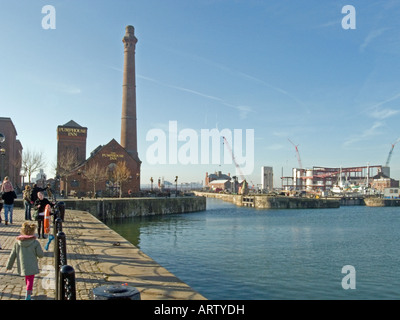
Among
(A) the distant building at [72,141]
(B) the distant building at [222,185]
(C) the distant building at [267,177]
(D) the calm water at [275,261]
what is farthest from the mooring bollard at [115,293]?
(B) the distant building at [222,185]

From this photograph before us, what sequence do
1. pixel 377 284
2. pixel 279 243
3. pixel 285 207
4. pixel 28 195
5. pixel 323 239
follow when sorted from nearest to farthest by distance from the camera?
pixel 377 284 < pixel 28 195 < pixel 279 243 < pixel 323 239 < pixel 285 207

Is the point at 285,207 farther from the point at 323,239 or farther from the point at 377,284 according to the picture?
the point at 377,284

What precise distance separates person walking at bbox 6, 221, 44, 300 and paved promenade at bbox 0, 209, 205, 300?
0.57 m

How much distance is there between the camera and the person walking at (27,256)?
7.23 metres

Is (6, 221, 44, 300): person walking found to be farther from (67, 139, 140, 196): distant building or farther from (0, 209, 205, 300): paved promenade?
(67, 139, 140, 196): distant building

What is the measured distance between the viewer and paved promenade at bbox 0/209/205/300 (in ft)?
26.5

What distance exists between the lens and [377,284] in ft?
55.9

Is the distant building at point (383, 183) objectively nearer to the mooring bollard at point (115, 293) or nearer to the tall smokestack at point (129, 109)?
the tall smokestack at point (129, 109)

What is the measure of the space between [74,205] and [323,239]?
1076 inches

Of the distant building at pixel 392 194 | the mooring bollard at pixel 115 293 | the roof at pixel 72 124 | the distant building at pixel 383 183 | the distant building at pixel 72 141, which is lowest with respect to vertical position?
the distant building at pixel 392 194

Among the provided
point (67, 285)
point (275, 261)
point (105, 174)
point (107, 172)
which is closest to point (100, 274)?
point (67, 285)

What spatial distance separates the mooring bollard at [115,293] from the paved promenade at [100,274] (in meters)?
1.93
